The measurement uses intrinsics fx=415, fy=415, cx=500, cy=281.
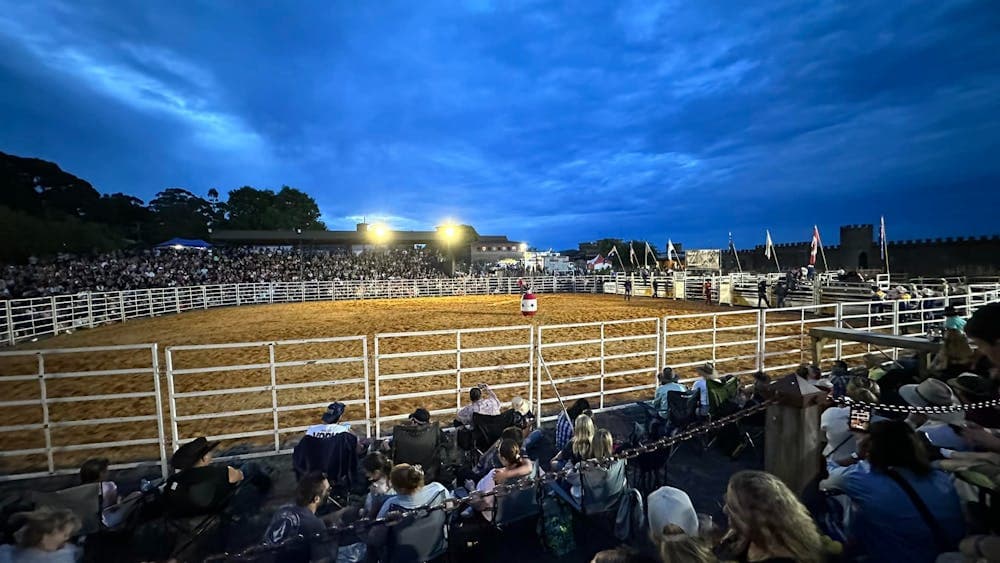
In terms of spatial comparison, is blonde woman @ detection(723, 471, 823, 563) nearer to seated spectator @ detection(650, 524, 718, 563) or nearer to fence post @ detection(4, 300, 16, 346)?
seated spectator @ detection(650, 524, 718, 563)

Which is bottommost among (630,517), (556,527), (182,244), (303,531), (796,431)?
(556,527)

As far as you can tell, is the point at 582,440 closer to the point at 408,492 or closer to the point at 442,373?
the point at 408,492

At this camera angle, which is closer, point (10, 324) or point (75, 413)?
point (75, 413)

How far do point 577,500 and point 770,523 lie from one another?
1846 mm

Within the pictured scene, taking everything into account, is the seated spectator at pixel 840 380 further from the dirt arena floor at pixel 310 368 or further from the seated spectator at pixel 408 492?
the seated spectator at pixel 408 492

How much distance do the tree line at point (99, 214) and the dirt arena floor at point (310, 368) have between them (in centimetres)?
1879

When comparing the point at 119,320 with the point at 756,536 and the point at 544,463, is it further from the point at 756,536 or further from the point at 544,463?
the point at 756,536

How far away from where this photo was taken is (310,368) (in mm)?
10094

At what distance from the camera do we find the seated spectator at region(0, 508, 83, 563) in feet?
8.02

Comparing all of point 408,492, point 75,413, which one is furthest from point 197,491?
point 75,413

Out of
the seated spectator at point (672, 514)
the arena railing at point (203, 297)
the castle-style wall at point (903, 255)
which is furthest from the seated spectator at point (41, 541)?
the castle-style wall at point (903, 255)

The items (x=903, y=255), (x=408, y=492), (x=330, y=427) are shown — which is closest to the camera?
(x=408, y=492)

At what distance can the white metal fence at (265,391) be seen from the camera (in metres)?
5.59

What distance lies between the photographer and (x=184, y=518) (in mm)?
3203
